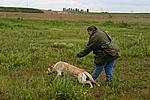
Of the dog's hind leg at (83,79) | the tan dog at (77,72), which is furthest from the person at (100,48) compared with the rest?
the dog's hind leg at (83,79)

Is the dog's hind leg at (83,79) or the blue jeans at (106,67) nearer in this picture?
the dog's hind leg at (83,79)

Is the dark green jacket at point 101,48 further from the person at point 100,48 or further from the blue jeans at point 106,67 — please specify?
the blue jeans at point 106,67

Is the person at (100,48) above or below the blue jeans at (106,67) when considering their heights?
above

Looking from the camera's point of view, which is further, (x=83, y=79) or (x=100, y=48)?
(x=100, y=48)

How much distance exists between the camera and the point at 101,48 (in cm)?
1041

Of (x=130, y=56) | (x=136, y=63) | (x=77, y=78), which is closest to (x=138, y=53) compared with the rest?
(x=130, y=56)

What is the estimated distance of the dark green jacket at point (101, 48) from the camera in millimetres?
10265

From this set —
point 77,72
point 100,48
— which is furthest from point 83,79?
point 100,48

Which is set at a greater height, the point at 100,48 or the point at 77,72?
the point at 100,48

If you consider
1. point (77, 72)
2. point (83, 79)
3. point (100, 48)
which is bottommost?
point (83, 79)

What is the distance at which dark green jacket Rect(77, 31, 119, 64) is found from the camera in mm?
10265

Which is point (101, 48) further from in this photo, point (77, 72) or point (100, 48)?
point (77, 72)

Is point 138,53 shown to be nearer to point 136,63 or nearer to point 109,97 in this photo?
point 136,63

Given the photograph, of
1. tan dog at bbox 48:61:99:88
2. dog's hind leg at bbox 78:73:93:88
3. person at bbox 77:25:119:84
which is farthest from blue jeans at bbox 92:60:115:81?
dog's hind leg at bbox 78:73:93:88
